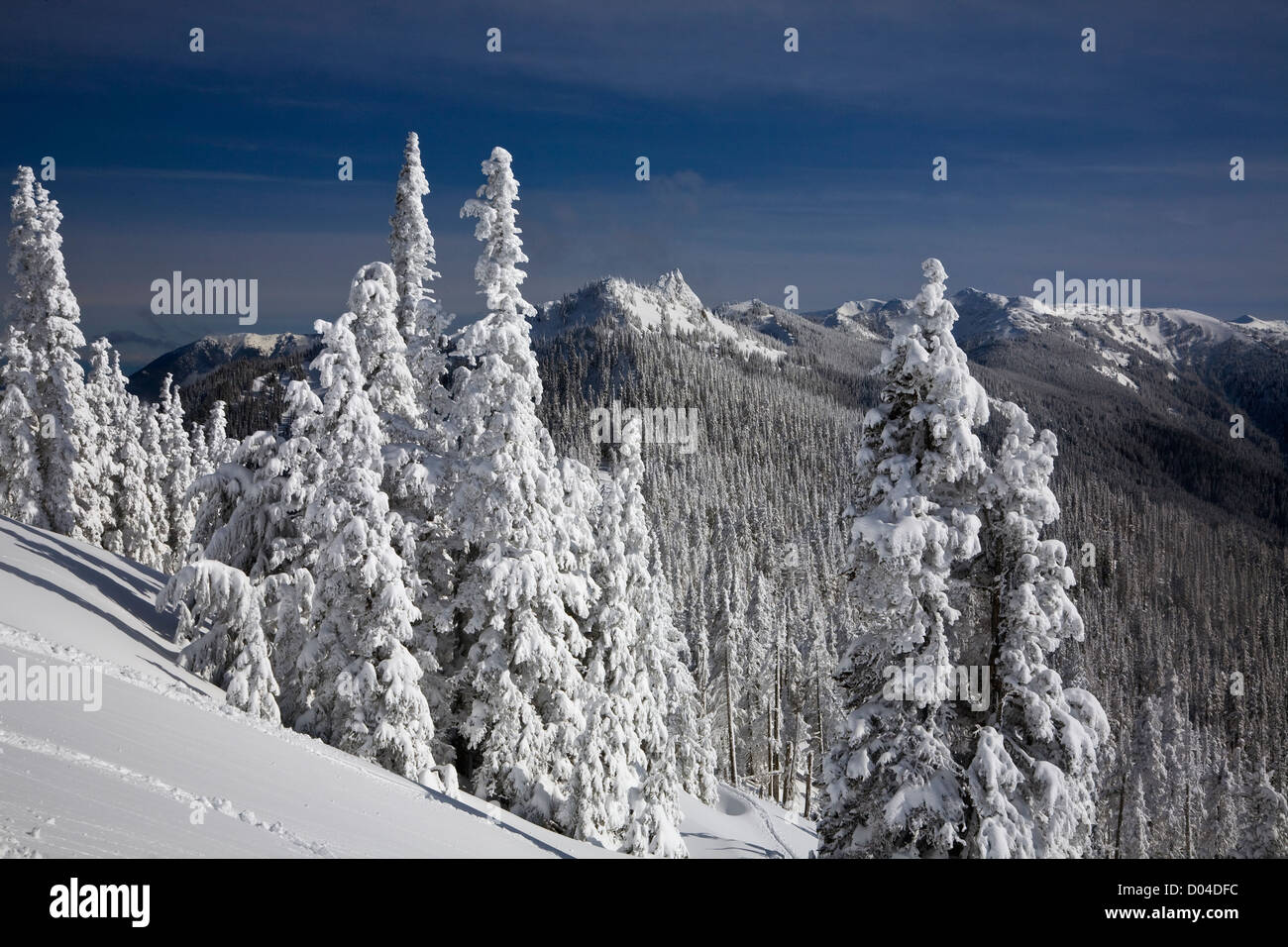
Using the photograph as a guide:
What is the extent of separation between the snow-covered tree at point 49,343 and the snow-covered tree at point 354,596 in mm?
17827

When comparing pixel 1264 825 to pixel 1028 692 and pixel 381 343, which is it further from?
pixel 381 343

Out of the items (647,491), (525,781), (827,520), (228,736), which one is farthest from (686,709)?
(827,520)

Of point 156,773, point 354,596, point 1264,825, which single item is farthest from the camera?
point 1264,825

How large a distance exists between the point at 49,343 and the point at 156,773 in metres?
28.1

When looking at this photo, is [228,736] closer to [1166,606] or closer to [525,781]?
[525,781]

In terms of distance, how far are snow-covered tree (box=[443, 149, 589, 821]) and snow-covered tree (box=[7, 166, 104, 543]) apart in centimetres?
1972

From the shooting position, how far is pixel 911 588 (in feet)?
45.0

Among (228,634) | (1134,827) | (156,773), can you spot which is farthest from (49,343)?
(1134,827)

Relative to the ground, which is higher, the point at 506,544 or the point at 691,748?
the point at 506,544

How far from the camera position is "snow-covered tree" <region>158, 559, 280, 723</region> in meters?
16.6

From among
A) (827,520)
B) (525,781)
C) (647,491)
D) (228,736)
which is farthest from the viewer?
(827,520)

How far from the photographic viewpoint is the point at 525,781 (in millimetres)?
18938
